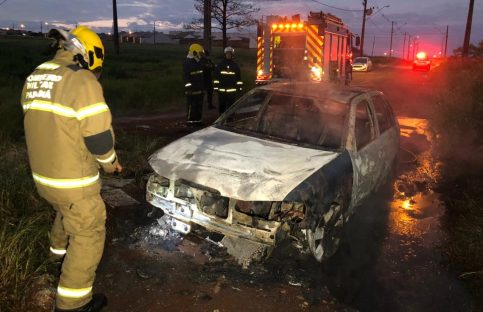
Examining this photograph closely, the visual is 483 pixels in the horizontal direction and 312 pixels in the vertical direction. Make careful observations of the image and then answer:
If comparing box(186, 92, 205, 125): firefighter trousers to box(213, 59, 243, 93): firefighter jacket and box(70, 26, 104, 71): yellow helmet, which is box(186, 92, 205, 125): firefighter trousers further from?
box(70, 26, 104, 71): yellow helmet

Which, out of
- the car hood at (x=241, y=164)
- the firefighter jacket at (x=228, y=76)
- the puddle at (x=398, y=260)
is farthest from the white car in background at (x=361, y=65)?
the car hood at (x=241, y=164)

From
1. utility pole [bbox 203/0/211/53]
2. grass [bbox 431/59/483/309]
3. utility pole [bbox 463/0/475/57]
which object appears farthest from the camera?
utility pole [bbox 463/0/475/57]

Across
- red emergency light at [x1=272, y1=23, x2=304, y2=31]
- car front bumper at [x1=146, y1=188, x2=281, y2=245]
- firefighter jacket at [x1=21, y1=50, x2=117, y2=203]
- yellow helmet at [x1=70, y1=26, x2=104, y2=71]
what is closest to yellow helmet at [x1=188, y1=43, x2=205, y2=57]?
red emergency light at [x1=272, y1=23, x2=304, y2=31]

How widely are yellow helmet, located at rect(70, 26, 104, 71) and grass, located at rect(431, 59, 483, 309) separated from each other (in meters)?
3.51

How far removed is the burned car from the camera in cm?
345

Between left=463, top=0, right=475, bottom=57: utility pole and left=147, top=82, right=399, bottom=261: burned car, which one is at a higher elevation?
left=463, top=0, right=475, bottom=57: utility pole

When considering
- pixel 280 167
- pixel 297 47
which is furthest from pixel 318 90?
pixel 297 47

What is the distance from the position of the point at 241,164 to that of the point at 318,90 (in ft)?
5.89

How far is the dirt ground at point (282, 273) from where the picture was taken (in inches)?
130

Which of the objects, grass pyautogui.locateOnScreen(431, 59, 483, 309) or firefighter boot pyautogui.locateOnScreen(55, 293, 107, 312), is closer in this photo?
firefighter boot pyautogui.locateOnScreen(55, 293, 107, 312)

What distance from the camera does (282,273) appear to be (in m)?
3.72

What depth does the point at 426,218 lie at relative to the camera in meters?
5.37

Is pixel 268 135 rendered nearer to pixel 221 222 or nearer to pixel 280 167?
pixel 280 167

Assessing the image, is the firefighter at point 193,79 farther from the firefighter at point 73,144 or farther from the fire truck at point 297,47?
the firefighter at point 73,144
